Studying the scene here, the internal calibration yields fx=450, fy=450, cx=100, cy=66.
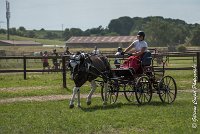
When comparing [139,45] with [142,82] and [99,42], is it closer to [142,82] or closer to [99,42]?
[142,82]

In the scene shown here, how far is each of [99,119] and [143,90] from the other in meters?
3.10

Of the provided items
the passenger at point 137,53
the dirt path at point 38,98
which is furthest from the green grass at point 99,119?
the dirt path at point 38,98

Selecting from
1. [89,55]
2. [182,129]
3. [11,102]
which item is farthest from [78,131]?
[11,102]

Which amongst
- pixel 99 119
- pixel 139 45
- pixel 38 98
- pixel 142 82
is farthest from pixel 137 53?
pixel 38 98

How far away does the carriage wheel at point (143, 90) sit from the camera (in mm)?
12328

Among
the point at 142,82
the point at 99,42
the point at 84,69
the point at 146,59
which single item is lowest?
the point at 142,82

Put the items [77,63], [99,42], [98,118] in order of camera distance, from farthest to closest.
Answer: [99,42], [77,63], [98,118]

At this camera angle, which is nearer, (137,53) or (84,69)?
(84,69)

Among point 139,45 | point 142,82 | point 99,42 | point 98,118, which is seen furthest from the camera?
point 99,42

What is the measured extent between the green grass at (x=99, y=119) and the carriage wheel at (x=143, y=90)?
30 centimetres

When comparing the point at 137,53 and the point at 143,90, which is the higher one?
the point at 137,53

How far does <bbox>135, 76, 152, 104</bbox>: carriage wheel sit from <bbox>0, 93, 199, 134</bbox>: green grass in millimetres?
299

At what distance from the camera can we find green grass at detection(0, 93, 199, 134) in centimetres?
864

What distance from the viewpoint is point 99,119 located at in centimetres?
968
